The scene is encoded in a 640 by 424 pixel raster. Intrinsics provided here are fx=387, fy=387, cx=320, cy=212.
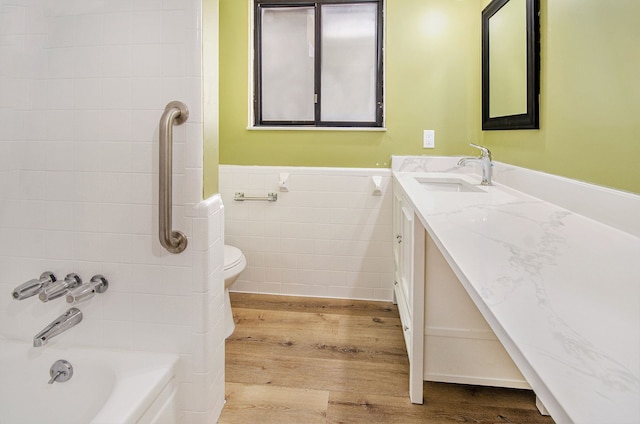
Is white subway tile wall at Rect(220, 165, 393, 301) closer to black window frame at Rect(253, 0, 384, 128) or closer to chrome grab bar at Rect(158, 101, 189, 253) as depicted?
black window frame at Rect(253, 0, 384, 128)

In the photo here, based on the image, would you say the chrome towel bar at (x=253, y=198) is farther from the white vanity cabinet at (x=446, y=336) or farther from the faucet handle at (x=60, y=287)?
the faucet handle at (x=60, y=287)

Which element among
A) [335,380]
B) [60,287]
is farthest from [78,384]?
[335,380]

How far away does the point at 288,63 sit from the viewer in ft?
8.96

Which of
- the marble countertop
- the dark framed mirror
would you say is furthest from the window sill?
the marble countertop

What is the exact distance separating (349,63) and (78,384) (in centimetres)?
234

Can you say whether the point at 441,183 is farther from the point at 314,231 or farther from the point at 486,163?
the point at 314,231

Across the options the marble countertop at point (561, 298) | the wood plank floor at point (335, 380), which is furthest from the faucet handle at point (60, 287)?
the marble countertop at point (561, 298)

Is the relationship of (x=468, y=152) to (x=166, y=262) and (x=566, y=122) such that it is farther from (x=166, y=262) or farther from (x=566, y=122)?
(x=166, y=262)

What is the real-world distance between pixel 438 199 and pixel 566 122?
0.56 meters

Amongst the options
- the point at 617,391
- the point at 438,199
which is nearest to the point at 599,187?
the point at 438,199

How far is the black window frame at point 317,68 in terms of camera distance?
261 cm

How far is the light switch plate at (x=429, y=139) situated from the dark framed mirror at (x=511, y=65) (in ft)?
1.03

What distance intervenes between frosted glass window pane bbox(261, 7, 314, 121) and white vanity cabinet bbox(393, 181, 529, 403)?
146 cm

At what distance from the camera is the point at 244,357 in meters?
1.94
